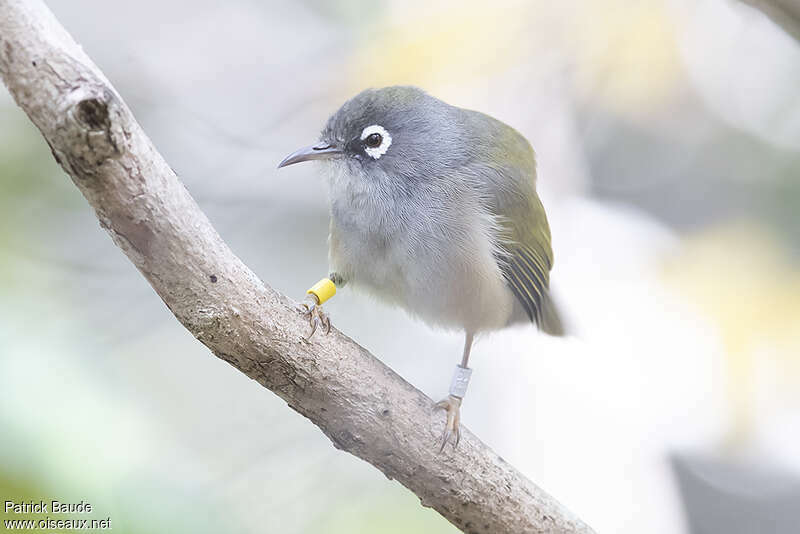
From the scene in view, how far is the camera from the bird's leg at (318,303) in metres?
1.82

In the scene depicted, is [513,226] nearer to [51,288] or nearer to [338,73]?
[338,73]

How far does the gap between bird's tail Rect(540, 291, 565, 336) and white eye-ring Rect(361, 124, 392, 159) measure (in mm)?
841

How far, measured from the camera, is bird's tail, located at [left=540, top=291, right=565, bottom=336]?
8.97 feet

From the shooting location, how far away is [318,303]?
83.9 inches

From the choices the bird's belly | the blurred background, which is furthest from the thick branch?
the blurred background

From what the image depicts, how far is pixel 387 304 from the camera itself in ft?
8.19

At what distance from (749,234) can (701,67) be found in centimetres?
89

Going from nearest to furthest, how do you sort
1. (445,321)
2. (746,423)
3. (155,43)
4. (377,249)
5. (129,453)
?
(377,249)
(445,321)
(129,453)
(155,43)
(746,423)

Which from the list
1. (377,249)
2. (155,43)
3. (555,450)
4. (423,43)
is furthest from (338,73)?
(555,450)

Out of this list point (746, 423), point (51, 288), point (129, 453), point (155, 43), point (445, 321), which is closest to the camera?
point (445, 321)

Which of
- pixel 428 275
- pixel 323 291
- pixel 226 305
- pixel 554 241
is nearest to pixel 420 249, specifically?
pixel 428 275

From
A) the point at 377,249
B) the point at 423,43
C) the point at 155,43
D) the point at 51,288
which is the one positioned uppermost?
the point at 423,43

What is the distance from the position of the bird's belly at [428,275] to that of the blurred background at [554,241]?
81 centimetres

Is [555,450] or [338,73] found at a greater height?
[338,73]
